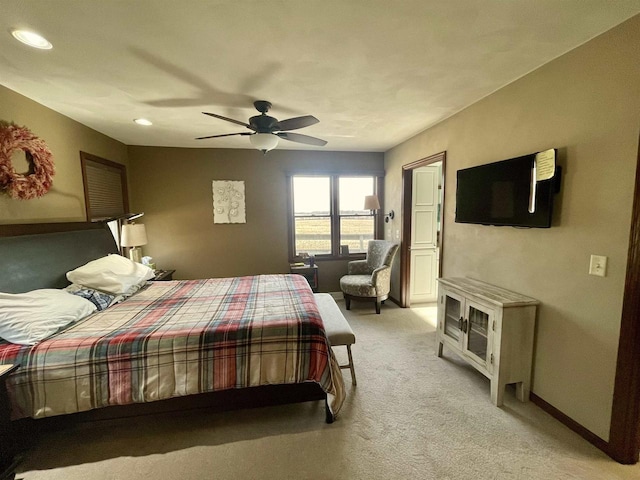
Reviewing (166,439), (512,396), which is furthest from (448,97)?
(166,439)

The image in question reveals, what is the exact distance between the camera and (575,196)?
6.08 feet

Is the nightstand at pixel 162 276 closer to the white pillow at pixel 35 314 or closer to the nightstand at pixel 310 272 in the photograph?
the white pillow at pixel 35 314

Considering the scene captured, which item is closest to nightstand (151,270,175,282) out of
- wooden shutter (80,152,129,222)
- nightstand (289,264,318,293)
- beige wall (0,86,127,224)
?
wooden shutter (80,152,129,222)

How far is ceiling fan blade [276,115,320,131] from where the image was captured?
90.5 inches

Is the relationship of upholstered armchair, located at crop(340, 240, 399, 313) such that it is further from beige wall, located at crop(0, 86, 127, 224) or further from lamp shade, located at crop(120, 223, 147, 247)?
beige wall, located at crop(0, 86, 127, 224)

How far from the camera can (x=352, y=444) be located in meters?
1.81

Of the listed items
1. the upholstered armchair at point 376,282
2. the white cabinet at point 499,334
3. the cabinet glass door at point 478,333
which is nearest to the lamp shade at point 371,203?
the upholstered armchair at point 376,282

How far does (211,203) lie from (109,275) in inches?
82.1

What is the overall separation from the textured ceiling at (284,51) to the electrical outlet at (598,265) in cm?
134

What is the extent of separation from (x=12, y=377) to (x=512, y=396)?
136 inches

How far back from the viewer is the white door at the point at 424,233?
4.23m

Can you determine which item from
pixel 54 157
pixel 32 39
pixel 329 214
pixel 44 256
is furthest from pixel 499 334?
pixel 54 157

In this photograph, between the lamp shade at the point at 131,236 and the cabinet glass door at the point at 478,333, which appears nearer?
the cabinet glass door at the point at 478,333

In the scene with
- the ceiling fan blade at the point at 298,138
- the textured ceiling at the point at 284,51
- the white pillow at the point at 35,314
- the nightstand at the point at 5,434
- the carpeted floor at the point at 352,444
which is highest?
the textured ceiling at the point at 284,51
